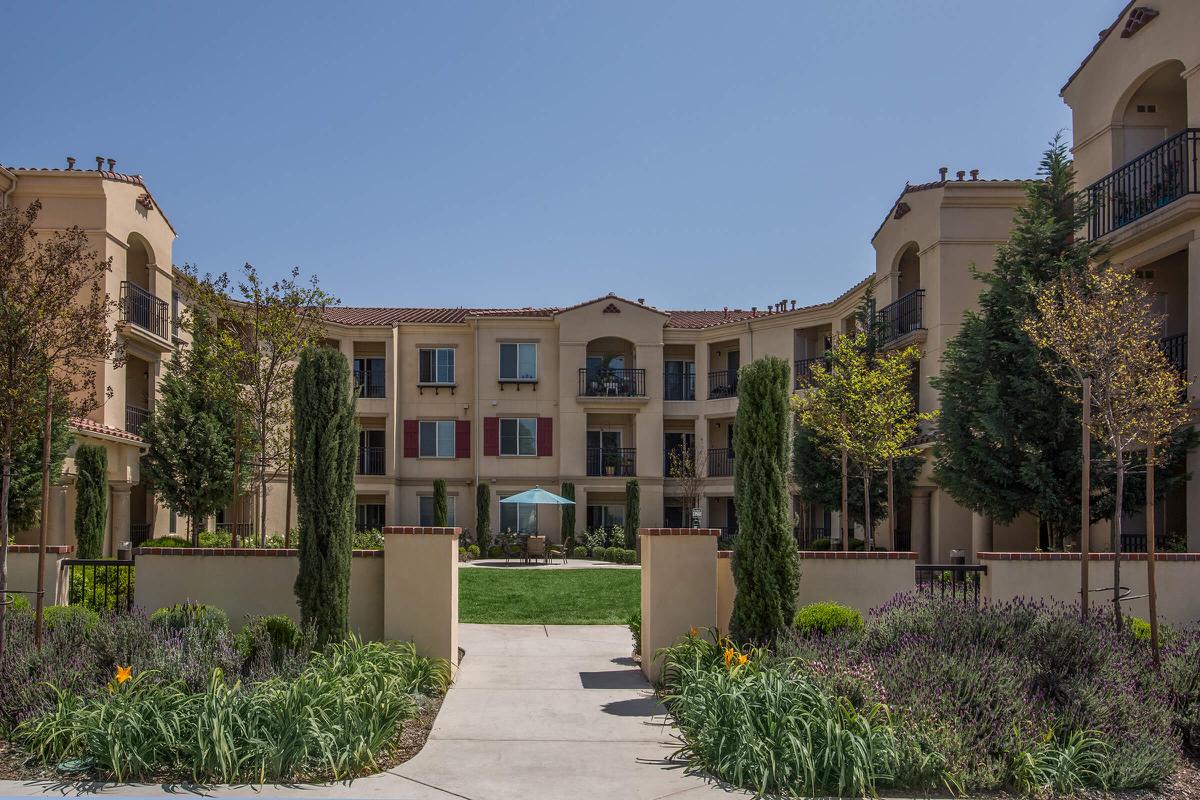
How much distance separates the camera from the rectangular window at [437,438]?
35781 mm

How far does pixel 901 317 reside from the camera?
24.1m

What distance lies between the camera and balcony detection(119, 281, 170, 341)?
77.6 feet

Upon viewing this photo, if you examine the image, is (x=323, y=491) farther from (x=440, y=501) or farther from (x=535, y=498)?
(x=440, y=501)

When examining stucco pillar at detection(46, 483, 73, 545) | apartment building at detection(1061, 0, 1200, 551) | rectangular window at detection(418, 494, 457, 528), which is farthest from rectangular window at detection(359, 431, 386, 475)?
apartment building at detection(1061, 0, 1200, 551)

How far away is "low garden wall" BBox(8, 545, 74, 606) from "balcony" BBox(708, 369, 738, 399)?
26892 mm

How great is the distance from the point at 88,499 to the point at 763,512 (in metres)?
16.9

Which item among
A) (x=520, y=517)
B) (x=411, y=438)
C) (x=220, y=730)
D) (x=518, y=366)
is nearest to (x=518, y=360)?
(x=518, y=366)

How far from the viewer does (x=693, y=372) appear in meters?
37.2

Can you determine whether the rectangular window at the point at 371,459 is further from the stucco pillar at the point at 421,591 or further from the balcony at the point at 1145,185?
the balcony at the point at 1145,185

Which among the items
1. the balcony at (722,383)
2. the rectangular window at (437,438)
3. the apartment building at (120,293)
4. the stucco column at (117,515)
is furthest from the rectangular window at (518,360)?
the stucco column at (117,515)

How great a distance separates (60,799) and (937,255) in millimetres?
20420

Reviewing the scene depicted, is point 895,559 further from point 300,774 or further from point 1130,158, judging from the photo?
point 1130,158

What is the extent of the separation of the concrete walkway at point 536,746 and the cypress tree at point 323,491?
66.2 inches

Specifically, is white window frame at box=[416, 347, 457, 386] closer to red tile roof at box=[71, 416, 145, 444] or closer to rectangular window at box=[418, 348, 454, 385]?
rectangular window at box=[418, 348, 454, 385]
